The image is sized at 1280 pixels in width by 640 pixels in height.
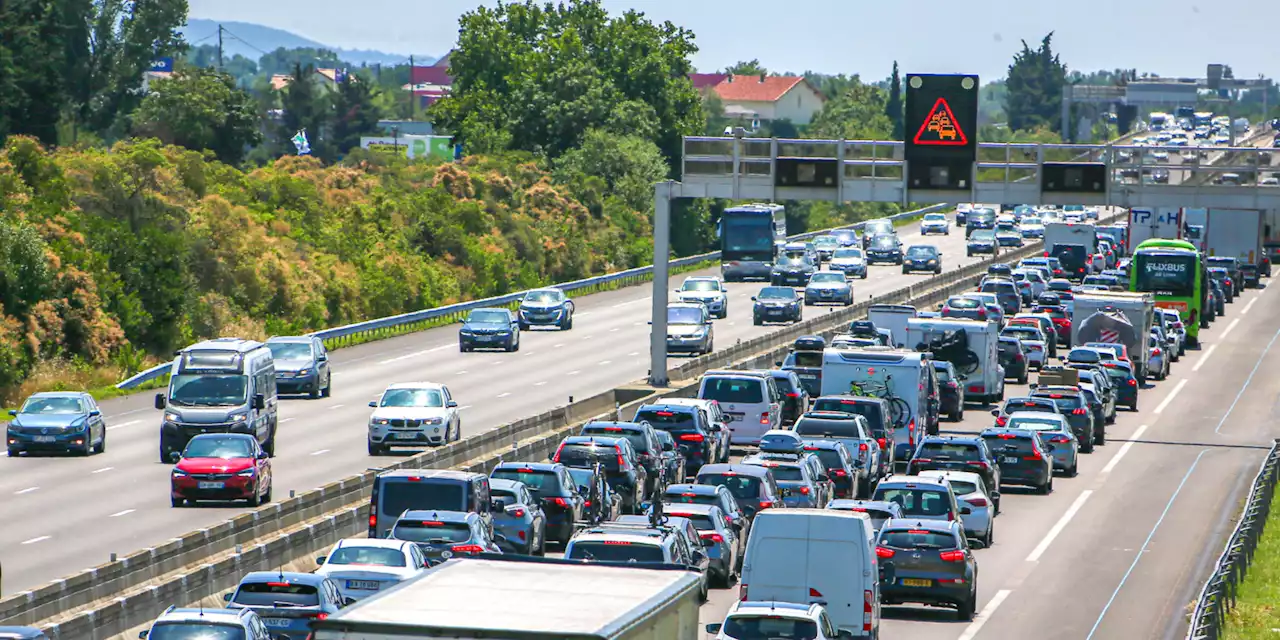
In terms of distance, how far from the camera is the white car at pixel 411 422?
1602 inches

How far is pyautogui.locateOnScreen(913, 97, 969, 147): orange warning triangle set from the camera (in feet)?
159

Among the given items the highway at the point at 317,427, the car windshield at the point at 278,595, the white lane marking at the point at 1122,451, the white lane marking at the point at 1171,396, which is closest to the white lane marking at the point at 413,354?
the highway at the point at 317,427

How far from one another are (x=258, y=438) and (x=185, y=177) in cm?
4088

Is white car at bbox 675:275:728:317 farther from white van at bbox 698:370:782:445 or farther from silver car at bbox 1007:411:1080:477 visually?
silver car at bbox 1007:411:1080:477

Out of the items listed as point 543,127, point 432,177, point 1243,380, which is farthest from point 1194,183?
point 543,127

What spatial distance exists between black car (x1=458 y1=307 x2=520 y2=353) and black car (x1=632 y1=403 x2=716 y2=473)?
2552 cm

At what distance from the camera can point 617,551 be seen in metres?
24.2

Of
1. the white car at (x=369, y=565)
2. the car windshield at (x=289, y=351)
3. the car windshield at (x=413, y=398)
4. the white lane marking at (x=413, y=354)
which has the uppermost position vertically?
the white car at (x=369, y=565)

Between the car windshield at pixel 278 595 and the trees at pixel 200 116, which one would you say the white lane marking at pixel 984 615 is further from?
the trees at pixel 200 116

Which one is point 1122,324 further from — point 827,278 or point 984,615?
point 984,615

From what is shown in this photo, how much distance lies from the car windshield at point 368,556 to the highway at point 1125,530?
4.91 m

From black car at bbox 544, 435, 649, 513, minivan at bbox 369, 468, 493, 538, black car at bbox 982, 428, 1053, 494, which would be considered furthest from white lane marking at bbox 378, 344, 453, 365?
minivan at bbox 369, 468, 493, 538

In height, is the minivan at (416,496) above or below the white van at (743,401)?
above

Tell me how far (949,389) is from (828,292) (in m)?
32.4
